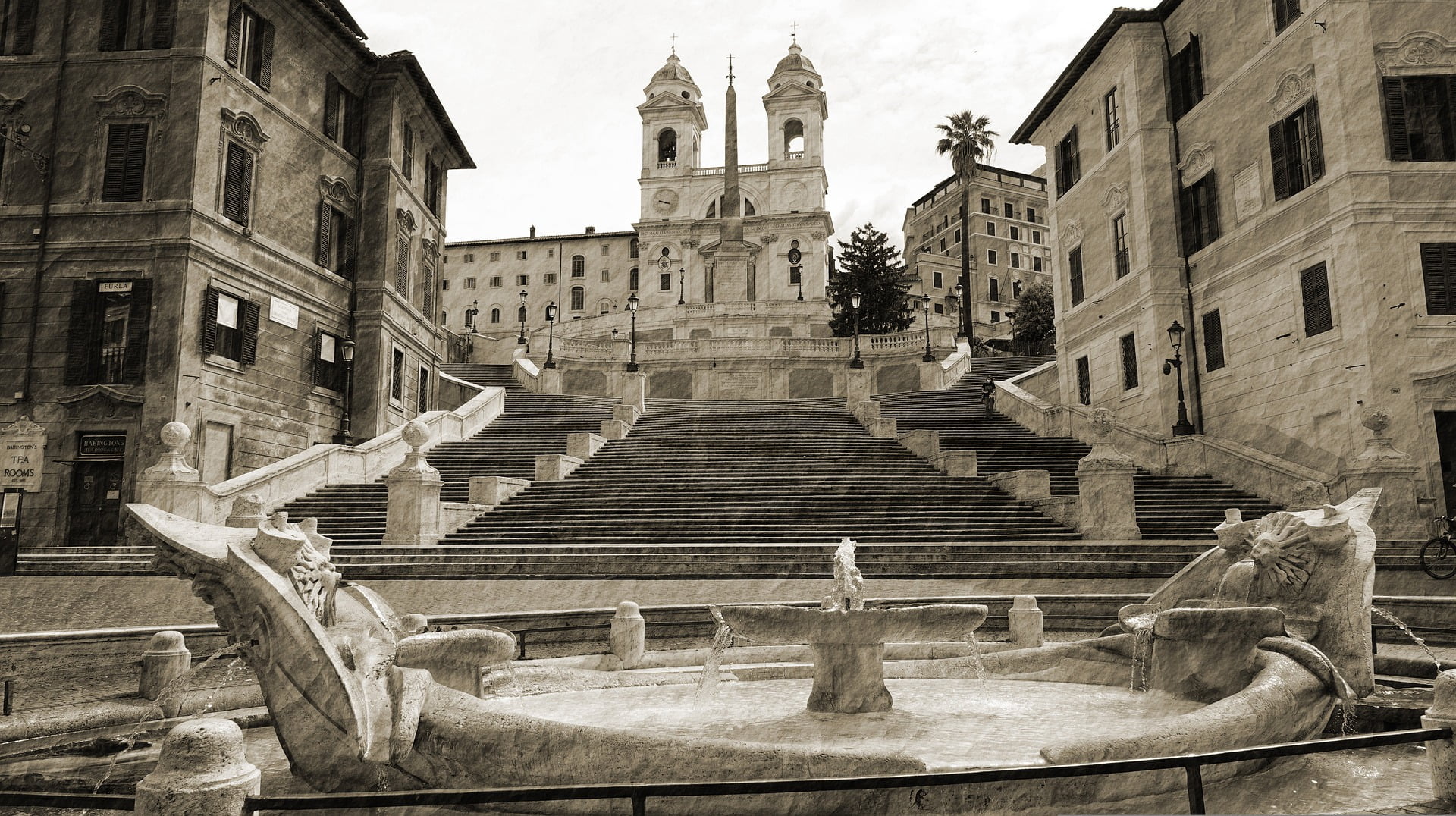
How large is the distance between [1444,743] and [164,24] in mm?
29907

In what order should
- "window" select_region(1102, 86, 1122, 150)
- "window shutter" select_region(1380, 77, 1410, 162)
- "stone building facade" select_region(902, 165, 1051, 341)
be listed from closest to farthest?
"window shutter" select_region(1380, 77, 1410, 162) → "window" select_region(1102, 86, 1122, 150) → "stone building facade" select_region(902, 165, 1051, 341)

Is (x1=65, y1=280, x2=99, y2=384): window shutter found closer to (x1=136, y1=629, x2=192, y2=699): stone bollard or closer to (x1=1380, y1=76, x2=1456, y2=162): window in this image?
(x1=136, y1=629, x2=192, y2=699): stone bollard

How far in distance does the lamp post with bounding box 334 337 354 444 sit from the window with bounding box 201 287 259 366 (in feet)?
7.99

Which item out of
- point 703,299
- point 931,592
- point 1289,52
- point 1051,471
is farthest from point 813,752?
point 703,299

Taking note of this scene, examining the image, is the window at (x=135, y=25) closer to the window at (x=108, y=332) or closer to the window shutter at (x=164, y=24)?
the window shutter at (x=164, y=24)

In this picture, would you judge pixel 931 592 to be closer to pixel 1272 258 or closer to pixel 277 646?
pixel 277 646

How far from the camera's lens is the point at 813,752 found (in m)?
4.27

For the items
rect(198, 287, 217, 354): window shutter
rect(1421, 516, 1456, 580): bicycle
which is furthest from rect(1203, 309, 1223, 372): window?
rect(198, 287, 217, 354): window shutter

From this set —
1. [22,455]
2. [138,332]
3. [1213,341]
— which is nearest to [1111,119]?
[1213,341]

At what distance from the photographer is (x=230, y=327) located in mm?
24312

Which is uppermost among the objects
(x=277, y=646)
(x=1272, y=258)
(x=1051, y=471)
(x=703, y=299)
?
(x=703, y=299)

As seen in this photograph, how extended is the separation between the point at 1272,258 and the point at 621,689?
21.7 metres

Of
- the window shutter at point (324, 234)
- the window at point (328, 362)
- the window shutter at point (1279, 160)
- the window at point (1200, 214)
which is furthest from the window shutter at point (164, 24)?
the window shutter at point (1279, 160)

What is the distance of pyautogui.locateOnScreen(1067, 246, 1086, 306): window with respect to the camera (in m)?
32.1
